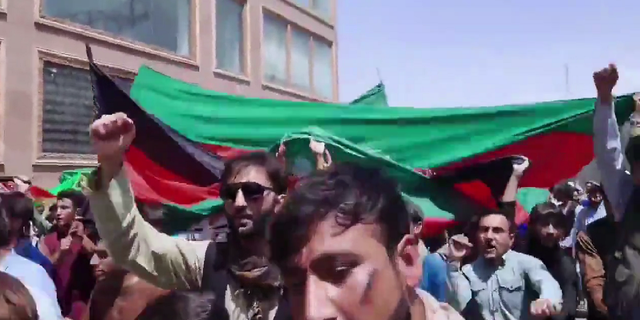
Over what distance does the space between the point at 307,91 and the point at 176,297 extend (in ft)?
49.3

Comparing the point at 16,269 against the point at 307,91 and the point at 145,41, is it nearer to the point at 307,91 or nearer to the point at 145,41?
the point at 145,41

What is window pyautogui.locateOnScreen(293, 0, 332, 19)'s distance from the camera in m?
16.7

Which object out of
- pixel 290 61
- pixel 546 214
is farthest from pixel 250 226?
pixel 290 61

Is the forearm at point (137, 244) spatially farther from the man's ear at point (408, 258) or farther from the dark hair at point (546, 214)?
the dark hair at point (546, 214)

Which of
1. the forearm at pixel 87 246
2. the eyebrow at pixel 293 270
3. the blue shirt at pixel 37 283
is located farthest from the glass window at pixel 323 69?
the eyebrow at pixel 293 270

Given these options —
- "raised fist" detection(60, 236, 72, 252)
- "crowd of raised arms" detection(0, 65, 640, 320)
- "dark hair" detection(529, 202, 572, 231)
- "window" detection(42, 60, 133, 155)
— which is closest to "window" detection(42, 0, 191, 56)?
"window" detection(42, 60, 133, 155)

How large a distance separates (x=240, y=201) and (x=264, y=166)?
0.16m

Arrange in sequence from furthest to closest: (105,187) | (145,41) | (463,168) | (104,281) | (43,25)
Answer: (145,41) → (43,25) → (463,168) → (104,281) → (105,187)

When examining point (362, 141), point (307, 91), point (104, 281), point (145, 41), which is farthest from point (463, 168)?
point (307, 91)

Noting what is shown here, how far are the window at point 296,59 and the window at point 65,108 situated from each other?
219 inches

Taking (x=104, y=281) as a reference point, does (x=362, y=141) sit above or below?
above

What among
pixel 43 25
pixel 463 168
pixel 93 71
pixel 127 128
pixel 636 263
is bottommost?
pixel 636 263

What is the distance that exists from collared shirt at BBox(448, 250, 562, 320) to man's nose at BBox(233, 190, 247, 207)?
1519 mm

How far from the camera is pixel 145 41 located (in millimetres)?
11477
